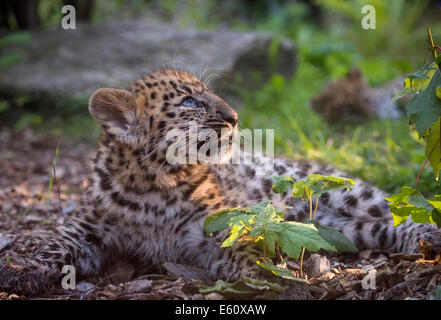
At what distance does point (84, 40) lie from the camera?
10.5m

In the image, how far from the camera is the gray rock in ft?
30.2

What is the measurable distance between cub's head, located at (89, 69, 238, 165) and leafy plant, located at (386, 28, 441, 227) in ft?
4.65

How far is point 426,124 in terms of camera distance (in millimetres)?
2654

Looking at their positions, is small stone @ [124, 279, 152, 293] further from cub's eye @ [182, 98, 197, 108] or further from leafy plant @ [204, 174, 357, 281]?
cub's eye @ [182, 98, 197, 108]

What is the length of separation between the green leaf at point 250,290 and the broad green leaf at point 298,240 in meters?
0.25

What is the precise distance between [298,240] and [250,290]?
0.42 metres

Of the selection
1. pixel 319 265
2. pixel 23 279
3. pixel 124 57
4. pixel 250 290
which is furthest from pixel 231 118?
pixel 124 57

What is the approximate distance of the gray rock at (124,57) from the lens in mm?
9219

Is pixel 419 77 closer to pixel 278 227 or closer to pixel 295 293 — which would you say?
pixel 278 227

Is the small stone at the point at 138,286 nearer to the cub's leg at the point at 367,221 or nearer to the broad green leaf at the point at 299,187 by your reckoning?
the broad green leaf at the point at 299,187

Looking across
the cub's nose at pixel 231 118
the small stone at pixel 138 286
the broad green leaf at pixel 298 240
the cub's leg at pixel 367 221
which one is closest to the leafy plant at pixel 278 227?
the broad green leaf at pixel 298 240

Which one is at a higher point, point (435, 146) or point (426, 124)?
point (426, 124)
